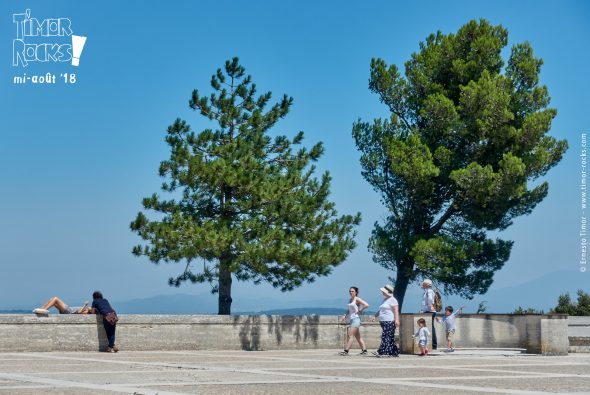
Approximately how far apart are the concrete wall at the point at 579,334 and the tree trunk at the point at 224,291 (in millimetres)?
10275

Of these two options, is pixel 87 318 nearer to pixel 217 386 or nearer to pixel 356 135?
pixel 217 386

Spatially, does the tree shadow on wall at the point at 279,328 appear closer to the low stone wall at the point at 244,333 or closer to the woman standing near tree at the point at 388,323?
the low stone wall at the point at 244,333

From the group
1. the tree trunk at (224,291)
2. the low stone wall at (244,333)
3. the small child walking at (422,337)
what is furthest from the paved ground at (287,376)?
the tree trunk at (224,291)

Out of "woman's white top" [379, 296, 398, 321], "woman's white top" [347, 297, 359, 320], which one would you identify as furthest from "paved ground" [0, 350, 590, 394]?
"woman's white top" [347, 297, 359, 320]


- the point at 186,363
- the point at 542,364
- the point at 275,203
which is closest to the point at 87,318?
the point at 186,363

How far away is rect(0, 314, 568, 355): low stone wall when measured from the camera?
2277 centimetres

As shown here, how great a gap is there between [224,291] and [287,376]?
1672cm

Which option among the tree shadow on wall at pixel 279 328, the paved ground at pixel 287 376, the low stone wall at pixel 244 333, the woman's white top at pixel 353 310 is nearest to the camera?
the paved ground at pixel 287 376

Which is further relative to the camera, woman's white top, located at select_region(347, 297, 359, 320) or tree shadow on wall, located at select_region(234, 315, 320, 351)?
tree shadow on wall, located at select_region(234, 315, 320, 351)

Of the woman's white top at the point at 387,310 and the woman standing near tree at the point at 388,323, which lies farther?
the woman's white top at the point at 387,310

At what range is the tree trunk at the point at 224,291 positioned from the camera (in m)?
30.2

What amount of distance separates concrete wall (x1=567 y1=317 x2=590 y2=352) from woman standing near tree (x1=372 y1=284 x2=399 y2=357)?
656 cm

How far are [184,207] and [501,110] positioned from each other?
46.1ft

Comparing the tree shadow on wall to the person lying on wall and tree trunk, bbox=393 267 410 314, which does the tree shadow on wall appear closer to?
the person lying on wall
